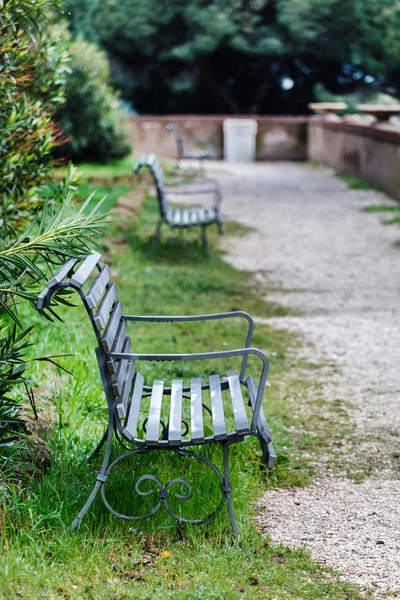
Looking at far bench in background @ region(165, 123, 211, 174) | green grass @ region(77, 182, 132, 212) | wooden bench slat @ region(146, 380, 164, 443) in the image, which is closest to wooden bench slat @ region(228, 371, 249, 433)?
wooden bench slat @ region(146, 380, 164, 443)

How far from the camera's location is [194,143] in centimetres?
2250

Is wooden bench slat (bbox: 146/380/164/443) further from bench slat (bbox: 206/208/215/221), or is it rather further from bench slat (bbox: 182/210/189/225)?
bench slat (bbox: 206/208/215/221)

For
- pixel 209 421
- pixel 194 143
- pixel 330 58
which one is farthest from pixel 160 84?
pixel 209 421

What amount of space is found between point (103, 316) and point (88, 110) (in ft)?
39.6

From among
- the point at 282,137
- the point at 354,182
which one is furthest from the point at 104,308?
the point at 282,137

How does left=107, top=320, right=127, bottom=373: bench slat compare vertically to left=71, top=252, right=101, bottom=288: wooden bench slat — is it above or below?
below

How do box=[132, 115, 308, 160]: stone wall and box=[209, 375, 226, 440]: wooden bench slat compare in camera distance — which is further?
box=[132, 115, 308, 160]: stone wall

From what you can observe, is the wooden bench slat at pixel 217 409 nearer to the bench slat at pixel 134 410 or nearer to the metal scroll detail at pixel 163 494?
the metal scroll detail at pixel 163 494

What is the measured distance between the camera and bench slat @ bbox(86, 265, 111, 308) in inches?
127

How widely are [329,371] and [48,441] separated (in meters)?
2.46

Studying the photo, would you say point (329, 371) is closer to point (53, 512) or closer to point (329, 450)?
point (329, 450)

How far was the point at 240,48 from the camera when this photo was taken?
28062 mm

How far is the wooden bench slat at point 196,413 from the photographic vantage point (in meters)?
3.41

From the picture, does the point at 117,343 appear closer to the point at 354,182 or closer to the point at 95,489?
the point at 95,489
